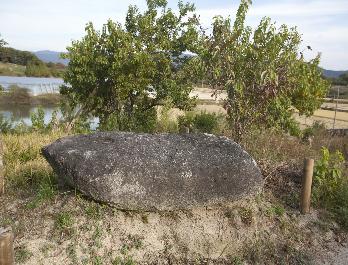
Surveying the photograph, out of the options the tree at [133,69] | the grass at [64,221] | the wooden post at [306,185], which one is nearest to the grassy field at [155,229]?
the grass at [64,221]

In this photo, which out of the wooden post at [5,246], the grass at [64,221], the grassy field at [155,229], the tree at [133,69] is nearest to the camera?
the wooden post at [5,246]

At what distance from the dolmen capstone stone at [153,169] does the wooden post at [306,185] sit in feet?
2.86

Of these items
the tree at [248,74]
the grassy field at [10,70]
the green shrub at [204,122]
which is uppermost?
the tree at [248,74]

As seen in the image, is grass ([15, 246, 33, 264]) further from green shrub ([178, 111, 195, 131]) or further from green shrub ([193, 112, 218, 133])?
green shrub ([193, 112, 218, 133])

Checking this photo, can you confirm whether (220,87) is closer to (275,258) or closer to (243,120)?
(243,120)

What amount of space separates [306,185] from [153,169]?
2647 mm

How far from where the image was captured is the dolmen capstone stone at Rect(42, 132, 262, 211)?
18.4 ft

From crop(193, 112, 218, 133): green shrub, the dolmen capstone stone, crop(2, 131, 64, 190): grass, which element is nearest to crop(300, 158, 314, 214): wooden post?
the dolmen capstone stone

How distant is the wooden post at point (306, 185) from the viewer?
6.82 metres

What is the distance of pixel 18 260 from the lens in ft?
16.5

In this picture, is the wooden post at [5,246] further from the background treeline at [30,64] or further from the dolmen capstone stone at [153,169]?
the background treeline at [30,64]

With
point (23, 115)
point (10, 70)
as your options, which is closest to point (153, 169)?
point (23, 115)

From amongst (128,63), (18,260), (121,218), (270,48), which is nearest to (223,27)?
(270,48)

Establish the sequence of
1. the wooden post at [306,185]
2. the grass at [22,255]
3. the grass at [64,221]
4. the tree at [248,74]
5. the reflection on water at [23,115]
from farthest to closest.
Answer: the reflection on water at [23,115] < the tree at [248,74] < the wooden post at [306,185] < the grass at [64,221] < the grass at [22,255]
